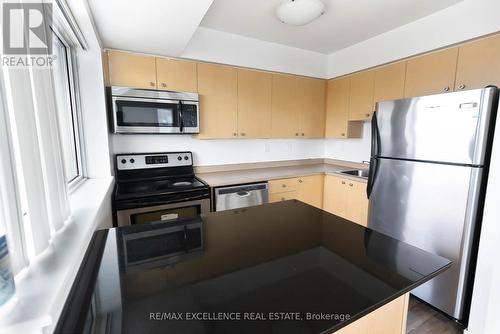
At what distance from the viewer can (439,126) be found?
169 cm

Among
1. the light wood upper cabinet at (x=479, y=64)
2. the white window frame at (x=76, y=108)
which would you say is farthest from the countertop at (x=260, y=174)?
the light wood upper cabinet at (x=479, y=64)

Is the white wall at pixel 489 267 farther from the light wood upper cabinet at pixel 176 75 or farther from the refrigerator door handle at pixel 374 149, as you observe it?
the light wood upper cabinet at pixel 176 75

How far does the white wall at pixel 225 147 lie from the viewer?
246 cm

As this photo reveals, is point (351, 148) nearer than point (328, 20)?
No

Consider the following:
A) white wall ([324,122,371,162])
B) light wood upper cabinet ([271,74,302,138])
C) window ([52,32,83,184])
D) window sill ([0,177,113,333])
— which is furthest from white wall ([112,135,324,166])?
window sill ([0,177,113,333])

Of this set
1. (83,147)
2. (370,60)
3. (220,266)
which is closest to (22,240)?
(220,266)

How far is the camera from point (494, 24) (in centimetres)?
179

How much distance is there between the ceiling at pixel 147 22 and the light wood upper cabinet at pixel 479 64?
6.91ft

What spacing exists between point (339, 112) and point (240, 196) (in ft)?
6.00

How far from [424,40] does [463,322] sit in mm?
2391

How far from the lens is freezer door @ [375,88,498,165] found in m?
1.50

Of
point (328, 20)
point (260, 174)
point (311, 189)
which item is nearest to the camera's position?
point (328, 20)

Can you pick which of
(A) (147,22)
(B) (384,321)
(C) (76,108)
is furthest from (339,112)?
(C) (76,108)

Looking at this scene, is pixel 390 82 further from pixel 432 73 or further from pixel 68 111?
pixel 68 111
